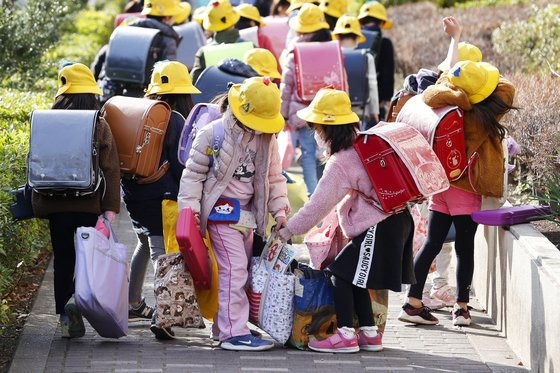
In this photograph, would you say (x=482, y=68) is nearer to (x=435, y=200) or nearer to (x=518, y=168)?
(x=435, y=200)

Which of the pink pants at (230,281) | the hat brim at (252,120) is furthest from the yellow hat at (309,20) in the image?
the pink pants at (230,281)

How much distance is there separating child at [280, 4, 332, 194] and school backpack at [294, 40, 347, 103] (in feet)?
0.32

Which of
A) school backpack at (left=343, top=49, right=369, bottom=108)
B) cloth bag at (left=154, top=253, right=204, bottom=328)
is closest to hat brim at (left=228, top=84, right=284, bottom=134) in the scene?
cloth bag at (left=154, top=253, right=204, bottom=328)

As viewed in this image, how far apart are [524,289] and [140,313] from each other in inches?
94.3

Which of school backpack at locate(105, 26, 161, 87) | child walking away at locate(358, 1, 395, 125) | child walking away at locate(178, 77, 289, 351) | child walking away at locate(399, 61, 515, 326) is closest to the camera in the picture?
child walking away at locate(178, 77, 289, 351)

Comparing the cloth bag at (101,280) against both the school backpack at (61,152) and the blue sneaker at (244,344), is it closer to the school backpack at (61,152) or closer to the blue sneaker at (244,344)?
the school backpack at (61,152)

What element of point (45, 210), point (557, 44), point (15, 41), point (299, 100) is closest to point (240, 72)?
point (299, 100)

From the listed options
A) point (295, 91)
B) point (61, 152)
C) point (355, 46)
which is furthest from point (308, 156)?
point (61, 152)

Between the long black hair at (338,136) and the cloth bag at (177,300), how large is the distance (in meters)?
1.05

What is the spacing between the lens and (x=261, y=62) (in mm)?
8570

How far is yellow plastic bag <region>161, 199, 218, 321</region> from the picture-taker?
6555 millimetres

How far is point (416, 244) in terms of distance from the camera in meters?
7.32

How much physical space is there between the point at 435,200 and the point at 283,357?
4.89 ft

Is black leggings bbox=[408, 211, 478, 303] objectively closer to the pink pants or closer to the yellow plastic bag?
the pink pants
